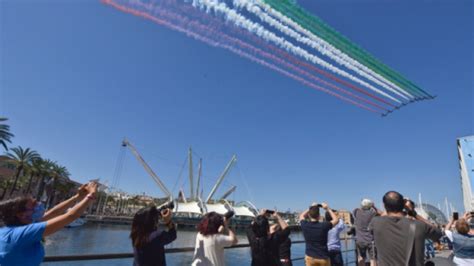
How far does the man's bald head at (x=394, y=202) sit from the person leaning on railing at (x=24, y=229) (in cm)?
280

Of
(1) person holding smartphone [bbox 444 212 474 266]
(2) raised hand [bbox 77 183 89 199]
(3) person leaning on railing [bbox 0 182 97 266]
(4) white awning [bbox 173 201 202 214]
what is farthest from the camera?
(4) white awning [bbox 173 201 202 214]

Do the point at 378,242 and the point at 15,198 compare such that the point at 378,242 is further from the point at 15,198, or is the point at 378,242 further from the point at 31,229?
the point at 15,198

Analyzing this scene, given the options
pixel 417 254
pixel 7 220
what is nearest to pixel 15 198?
pixel 7 220

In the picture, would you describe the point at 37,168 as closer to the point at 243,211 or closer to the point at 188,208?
the point at 188,208

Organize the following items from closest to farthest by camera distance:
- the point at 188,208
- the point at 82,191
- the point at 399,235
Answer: the point at 82,191, the point at 399,235, the point at 188,208

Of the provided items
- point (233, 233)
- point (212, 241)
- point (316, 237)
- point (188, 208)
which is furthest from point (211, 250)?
point (188, 208)

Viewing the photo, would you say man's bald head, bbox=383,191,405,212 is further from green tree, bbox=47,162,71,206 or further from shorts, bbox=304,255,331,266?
green tree, bbox=47,162,71,206

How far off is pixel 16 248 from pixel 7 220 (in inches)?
11.0

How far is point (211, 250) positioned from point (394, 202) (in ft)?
6.61

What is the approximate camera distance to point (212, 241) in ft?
10.6

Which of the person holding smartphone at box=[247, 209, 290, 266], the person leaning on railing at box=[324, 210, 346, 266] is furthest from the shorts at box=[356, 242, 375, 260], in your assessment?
the person holding smartphone at box=[247, 209, 290, 266]

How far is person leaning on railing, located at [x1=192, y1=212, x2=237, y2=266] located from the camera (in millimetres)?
3213

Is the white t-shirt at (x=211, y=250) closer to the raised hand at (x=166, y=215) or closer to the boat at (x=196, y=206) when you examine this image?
the raised hand at (x=166, y=215)

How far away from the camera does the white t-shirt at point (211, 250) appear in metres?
3.20
